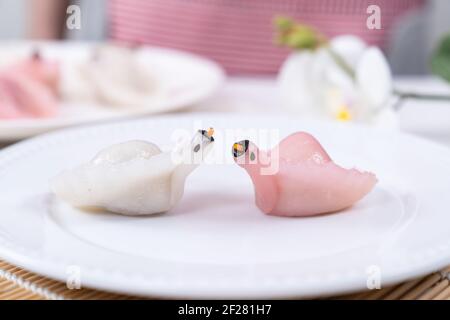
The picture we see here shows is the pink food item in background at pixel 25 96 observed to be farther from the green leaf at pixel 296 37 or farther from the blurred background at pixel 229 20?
the blurred background at pixel 229 20

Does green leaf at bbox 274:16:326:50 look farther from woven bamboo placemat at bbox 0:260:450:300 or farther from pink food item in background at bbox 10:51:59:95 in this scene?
woven bamboo placemat at bbox 0:260:450:300

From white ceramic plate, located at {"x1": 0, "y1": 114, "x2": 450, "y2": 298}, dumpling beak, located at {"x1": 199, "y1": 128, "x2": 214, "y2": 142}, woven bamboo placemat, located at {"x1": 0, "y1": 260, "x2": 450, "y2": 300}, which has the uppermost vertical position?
dumpling beak, located at {"x1": 199, "y1": 128, "x2": 214, "y2": 142}

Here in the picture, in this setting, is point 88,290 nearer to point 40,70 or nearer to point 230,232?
point 230,232

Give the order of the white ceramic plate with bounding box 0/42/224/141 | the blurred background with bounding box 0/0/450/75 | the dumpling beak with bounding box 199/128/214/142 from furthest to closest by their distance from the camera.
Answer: the blurred background with bounding box 0/0/450/75
the white ceramic plate with bounding box 0/42/224/141
the dumpling beak with bounding box 199/128/214/142

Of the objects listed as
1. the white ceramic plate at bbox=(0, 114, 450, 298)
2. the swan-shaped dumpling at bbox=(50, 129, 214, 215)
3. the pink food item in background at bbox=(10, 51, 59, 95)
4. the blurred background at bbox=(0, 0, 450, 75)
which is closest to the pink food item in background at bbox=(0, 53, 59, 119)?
the pink food item in background at bbox=(10, 51, 59, 95)

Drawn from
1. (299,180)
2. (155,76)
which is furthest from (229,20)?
(299,180)
